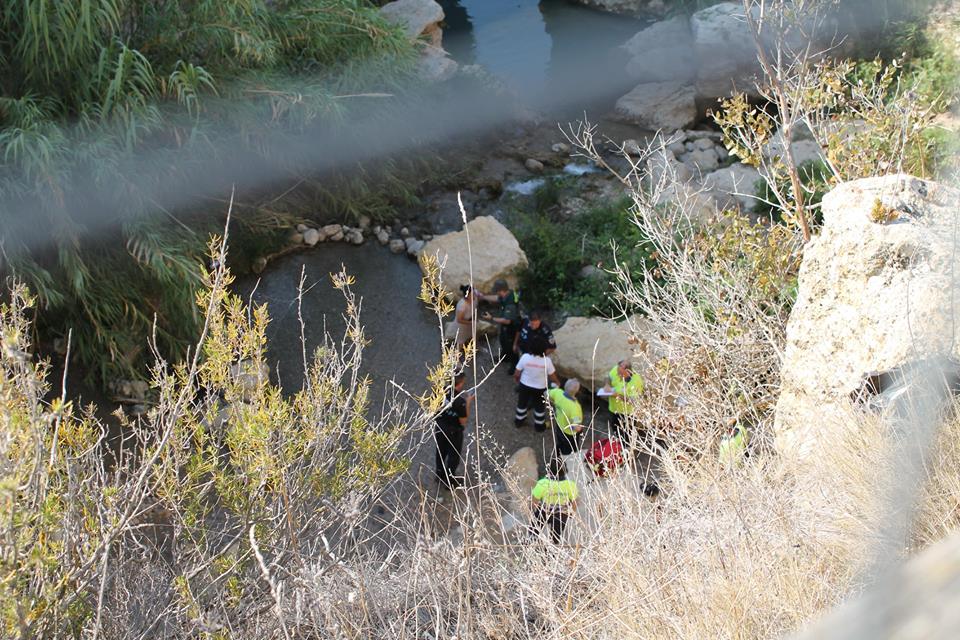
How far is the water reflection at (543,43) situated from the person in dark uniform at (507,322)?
5629 millimetres

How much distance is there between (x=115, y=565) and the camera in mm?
3387

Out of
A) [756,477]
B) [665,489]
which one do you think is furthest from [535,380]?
[756,477]

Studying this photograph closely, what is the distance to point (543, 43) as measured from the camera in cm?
1375

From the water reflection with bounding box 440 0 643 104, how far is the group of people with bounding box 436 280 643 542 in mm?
5495

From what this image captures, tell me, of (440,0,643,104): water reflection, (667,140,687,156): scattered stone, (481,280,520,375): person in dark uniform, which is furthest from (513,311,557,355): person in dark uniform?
(440,0,643,104): water reflection

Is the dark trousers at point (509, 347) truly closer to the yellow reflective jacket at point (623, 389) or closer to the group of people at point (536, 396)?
the group of people at point (536, 396)

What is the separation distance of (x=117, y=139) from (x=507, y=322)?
3.35 metres

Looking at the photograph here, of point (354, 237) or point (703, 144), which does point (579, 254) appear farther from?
point (703, 144)

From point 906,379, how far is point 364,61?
6.55m

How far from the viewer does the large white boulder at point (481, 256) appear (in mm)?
8266

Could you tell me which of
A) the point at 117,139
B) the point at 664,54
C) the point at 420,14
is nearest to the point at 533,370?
the point at 117,139

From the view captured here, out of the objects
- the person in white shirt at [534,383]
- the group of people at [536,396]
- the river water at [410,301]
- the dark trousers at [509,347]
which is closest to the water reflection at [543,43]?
the river water at [410,301]

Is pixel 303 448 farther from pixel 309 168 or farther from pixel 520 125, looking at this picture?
pixel 520 125

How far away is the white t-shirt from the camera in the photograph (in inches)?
255
